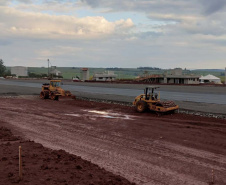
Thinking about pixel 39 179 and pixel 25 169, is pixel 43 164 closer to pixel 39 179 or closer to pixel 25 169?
pixel 25 169

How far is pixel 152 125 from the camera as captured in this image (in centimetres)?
1802

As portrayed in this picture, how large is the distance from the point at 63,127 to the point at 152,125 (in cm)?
582

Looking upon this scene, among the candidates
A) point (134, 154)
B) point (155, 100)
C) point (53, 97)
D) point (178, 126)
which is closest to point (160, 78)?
point (53, 97)

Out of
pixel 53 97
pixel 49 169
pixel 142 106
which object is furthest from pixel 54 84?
pixel 49 169

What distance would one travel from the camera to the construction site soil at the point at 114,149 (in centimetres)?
860

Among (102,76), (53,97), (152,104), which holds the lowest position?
(53,97)

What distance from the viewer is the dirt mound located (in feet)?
25.0

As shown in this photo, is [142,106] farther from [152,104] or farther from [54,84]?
[54,84]

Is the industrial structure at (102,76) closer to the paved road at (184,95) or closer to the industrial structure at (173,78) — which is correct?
the industrial structure at (173,78)

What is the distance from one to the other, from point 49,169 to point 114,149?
4374 mm

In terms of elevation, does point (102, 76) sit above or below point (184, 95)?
above

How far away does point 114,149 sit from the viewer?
40.6 feet

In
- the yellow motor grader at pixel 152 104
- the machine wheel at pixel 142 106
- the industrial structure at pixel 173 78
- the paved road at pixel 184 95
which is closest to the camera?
the yellow motor grader at pixel 152 104

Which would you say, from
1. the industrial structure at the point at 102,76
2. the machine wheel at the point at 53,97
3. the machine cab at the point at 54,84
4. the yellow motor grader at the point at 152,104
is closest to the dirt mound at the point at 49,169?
the yellow motor grader at the point at 152,104
